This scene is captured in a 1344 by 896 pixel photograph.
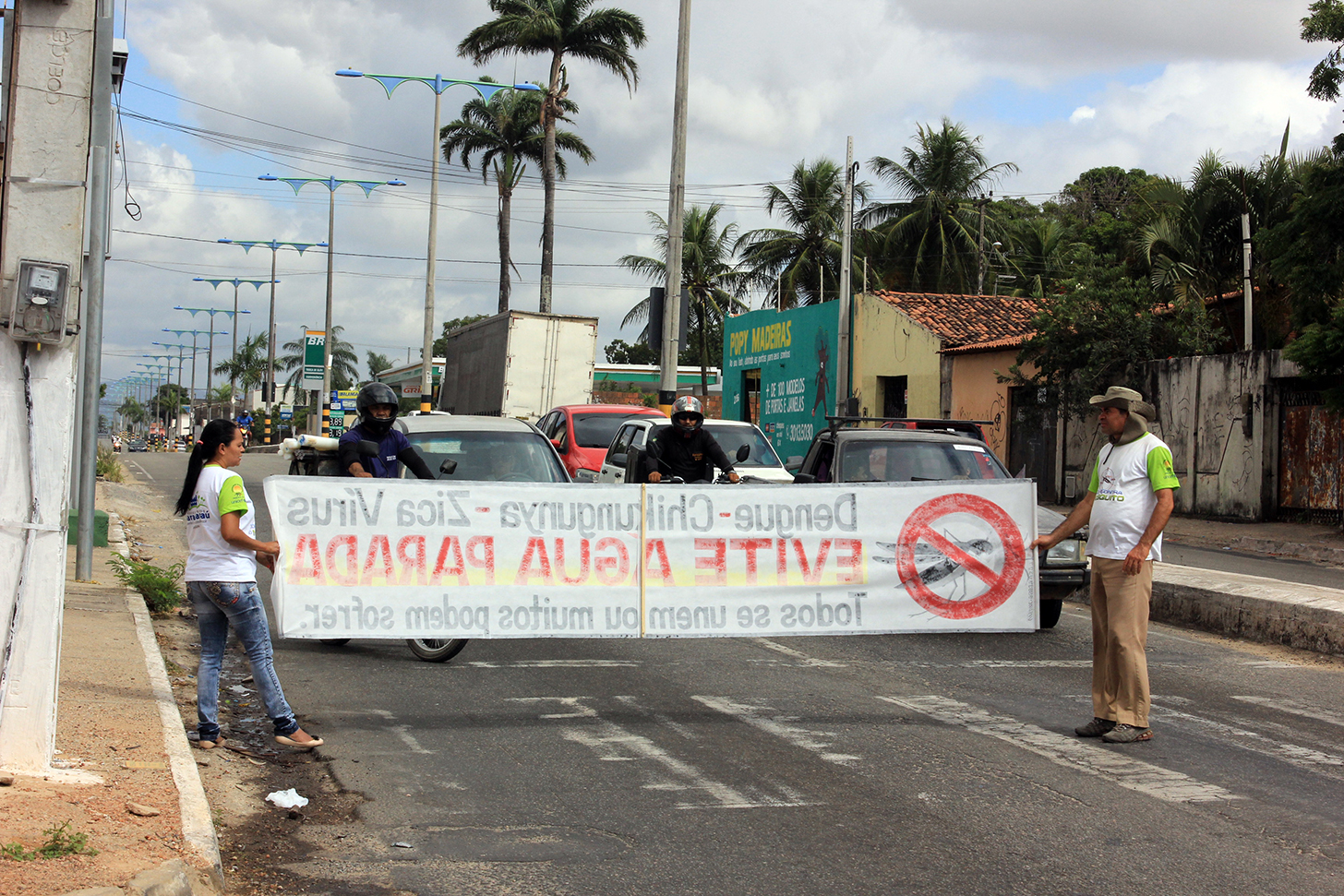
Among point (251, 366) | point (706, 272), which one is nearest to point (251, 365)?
point (251, 366)

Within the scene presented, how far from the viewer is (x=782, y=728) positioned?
6941 mm

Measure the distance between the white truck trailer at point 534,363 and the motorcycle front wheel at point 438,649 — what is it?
16.3 m

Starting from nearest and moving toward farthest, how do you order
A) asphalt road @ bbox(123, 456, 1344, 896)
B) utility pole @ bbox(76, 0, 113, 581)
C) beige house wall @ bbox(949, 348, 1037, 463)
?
asphalt road @ bbox(123, 456, 1344, 896) < utility pole @ bbox(76, 0, 113, 581) < beige house wall @ bbox(949, 348, 1037, 463)

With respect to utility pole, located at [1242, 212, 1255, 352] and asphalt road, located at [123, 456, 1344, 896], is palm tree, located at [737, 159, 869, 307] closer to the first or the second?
utility pole, located at [1242, 212, 1255, 352]

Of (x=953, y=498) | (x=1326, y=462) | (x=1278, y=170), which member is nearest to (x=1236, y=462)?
(x=1326, y=462)

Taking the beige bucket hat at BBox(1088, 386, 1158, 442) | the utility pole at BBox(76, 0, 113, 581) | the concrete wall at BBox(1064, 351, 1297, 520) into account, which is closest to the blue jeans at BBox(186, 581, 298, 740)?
the beige bucket hat at BBox(1088, 386, 1158, 442)

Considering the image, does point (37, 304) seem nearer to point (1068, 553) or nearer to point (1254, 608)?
point (1068, 553)

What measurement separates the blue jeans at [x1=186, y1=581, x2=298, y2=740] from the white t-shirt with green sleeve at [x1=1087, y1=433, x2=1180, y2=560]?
4.28 meters

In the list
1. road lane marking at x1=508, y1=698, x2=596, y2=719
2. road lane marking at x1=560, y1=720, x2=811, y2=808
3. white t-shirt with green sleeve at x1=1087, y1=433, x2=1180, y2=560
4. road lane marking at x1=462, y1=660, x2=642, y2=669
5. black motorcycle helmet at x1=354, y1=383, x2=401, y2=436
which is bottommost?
road lane marking at x1=560, y1=720, x2=811, y2=808

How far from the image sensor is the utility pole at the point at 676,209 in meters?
21.0

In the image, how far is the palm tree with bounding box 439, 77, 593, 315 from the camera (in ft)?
164

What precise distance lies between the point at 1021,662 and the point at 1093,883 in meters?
4.73

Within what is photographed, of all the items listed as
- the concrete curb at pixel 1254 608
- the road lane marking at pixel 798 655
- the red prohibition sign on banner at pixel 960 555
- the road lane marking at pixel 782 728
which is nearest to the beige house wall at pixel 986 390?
the concrete curb at pixel 1254 608

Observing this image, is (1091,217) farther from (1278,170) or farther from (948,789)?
(948,789)
